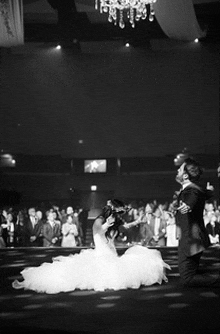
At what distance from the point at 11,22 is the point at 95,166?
4661 millimetres

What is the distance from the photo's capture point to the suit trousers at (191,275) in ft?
11.3

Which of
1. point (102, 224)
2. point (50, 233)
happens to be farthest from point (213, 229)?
point (102, 224)

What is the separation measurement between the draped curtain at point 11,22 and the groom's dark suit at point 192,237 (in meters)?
5.78

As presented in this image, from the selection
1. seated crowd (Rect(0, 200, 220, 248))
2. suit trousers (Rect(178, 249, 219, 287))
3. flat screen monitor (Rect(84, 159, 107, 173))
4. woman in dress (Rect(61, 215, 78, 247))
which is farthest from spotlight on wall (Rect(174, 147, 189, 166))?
suit trousers (Rect(178, 249, 219, 287))

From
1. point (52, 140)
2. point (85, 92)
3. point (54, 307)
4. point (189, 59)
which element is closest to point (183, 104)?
point (189, 59)

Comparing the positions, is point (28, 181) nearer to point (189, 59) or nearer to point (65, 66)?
point (65, 66)

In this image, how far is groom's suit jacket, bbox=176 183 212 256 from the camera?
3475 millimetres

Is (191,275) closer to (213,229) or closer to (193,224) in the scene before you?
(193,224)

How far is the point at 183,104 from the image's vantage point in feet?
36.2

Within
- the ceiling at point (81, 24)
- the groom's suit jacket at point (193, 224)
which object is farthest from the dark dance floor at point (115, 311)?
the ceiling at point (81, 24)

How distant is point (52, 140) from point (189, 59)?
4.00 m

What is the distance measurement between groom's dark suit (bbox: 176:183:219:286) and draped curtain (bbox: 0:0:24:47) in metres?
5.78

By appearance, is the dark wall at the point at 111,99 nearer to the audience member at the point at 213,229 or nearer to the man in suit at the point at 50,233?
the audience member at the point at 213,229

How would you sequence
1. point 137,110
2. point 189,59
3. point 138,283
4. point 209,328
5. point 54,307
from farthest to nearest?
point 137,110 → point 189,59 → point 138,283 → point 54,307 → point 209,328
